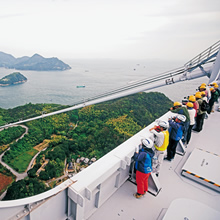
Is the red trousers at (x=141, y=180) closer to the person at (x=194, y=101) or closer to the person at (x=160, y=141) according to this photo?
the person at (x=160, y=141)

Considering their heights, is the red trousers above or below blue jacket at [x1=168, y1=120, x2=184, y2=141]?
below

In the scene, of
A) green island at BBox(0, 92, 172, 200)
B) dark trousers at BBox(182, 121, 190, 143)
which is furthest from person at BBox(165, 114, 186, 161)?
green island at BBox(0, 92, 172, 200)

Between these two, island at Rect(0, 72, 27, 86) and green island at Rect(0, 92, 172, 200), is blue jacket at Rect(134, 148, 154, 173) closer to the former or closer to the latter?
green island at Rect(0, 92, 172, 200)

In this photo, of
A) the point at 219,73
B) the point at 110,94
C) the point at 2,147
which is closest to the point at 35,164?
the point at 2,147

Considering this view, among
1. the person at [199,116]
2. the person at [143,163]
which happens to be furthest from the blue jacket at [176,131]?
the person at [199,116]

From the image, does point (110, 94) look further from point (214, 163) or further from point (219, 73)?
point (214, 163)

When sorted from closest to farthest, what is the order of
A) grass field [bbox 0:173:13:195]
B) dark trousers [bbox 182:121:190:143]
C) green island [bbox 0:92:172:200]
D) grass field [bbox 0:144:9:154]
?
dark trousers [bbox 182:121:190:143]
grass field [bbox 0:173:13:195]
green island [bbox 0:92:172:200]
grass field [bbox 0:144:9:154]

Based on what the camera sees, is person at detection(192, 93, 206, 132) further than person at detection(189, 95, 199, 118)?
Yes
